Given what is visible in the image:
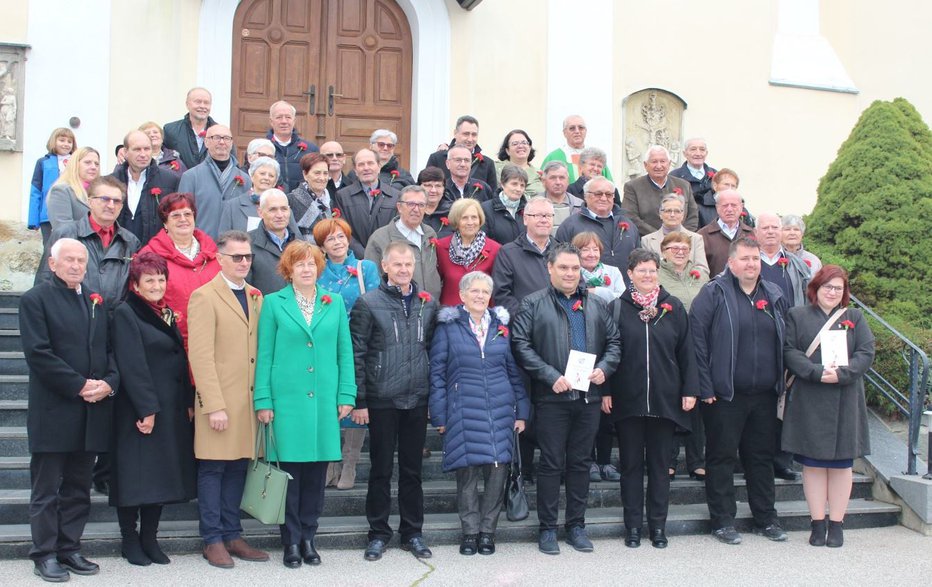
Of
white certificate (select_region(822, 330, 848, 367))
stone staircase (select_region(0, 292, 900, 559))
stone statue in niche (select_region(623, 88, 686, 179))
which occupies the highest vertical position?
stone statue in niche (select_region(623, 88, 686, 179))

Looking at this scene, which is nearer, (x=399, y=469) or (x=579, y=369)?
(x=399, y=469)

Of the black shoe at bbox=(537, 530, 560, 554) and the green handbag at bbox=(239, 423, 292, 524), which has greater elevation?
the green handbag at bbox=(239, 423, 292, 524)

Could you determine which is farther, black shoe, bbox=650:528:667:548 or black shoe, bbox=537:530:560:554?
black shoe, bbox=650:528:667:548

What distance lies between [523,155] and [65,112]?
4758mm

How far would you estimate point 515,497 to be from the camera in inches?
256

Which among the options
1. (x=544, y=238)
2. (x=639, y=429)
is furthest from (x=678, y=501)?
(x=544, y=238)

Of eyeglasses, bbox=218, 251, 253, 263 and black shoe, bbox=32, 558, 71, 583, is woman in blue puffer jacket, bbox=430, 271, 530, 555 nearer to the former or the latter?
eyeglasses, bbox=218, 251, 253, 263

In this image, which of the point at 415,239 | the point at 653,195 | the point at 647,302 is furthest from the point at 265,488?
the point at 653,195

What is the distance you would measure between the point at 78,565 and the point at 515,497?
258 centimetres

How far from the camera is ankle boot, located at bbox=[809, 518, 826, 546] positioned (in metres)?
6.55

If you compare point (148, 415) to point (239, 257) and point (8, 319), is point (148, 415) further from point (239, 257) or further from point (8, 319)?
point (8, 319)

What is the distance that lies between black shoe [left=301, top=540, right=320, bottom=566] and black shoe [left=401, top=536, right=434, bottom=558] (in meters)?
0.55

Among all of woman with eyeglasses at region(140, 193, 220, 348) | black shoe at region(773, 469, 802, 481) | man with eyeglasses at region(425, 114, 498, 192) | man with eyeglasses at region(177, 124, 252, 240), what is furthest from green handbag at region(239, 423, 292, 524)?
black shoe at region(773, 469, 802, 481)

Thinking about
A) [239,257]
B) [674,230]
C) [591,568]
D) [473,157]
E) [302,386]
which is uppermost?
[473,157]
